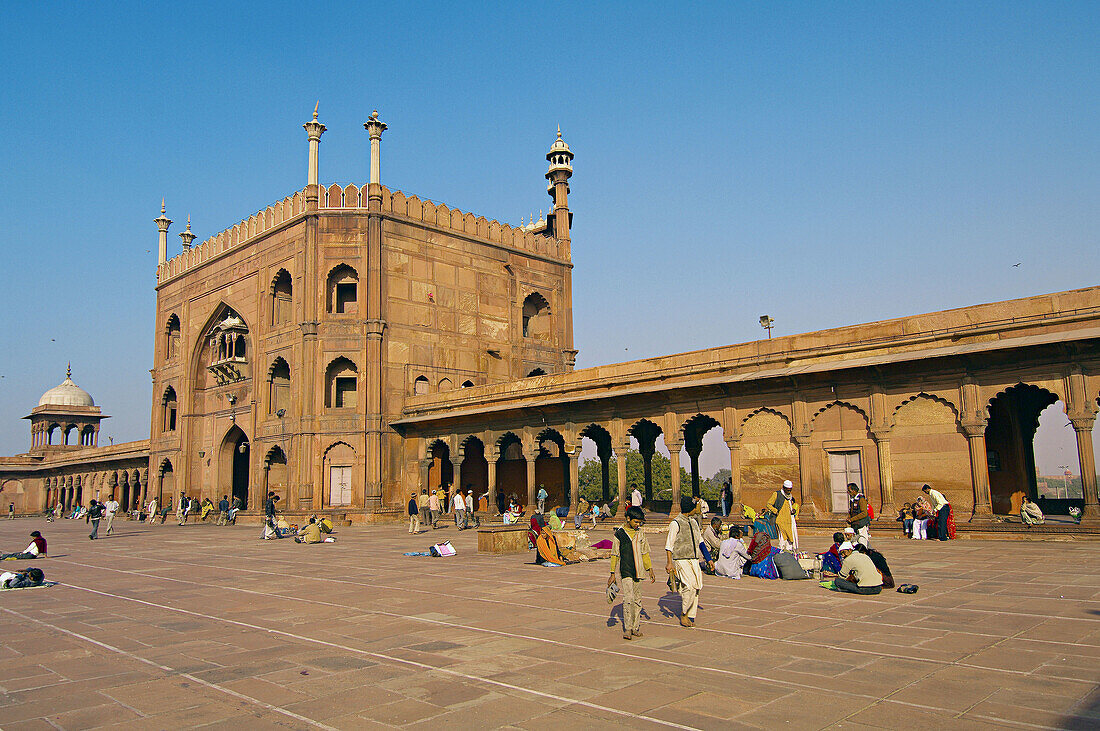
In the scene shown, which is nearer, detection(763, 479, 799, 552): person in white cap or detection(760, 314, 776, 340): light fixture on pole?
detection(763, 479, 799, 552): person in white cap

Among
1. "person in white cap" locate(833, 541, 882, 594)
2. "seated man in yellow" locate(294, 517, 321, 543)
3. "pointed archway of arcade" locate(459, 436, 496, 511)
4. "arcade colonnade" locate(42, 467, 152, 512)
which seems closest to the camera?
"person in white cap" locate(833, 541, 882, 594)

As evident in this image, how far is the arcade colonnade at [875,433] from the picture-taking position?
643 inches

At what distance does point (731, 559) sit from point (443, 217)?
24.3 metres

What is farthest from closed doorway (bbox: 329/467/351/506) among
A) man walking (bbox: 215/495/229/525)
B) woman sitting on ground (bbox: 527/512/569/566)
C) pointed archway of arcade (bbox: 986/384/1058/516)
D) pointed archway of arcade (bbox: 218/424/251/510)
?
pointed archway of arcade (bbox: 986/384/1058/516)

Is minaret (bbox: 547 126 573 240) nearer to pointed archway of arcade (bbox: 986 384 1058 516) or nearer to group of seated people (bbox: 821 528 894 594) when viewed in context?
pointed archway of arcade (bbox: 986 384 1058 516)

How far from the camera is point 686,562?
25.2ft

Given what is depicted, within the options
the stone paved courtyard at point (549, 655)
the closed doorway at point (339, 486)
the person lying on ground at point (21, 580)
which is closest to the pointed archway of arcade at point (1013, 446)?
the stone paved courtyard at point (549, 655)

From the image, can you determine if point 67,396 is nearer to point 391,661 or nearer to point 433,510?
point 433,510

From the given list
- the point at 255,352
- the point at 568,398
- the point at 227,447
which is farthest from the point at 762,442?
the point at 227,447

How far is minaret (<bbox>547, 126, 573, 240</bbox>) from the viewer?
36594mm

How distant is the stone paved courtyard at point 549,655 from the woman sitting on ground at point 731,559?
0.34m

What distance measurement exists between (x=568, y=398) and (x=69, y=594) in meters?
15.1

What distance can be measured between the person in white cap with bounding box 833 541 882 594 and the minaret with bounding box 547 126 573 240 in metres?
29.1

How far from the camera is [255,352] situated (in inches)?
1297
